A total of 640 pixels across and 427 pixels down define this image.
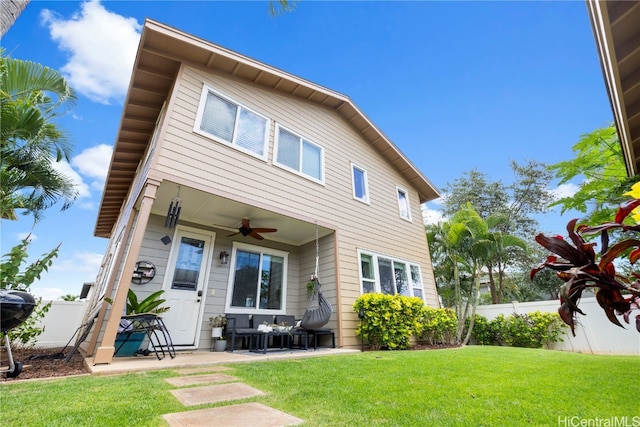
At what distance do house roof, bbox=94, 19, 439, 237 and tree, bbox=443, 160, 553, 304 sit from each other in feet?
25.4

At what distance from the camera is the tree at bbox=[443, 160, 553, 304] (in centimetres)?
1498

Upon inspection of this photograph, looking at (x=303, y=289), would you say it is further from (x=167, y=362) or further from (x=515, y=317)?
(x=515, y=317)

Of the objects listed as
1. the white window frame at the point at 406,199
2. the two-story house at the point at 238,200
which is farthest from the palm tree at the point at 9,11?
the white window frame at the point at 406,199

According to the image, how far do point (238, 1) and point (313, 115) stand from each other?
298 cm

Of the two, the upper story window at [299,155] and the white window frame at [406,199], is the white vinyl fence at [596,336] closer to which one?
the white window frame at [406,199]

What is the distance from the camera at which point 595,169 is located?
11.2 feet

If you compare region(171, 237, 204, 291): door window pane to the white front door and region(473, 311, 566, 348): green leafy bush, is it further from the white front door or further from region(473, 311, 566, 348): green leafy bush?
region(473, 311, 566, 348): green leafy bush

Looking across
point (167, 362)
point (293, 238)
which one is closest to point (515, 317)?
point (293, 238)

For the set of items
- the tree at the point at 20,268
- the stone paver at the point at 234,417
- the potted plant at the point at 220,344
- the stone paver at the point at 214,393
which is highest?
the tree at the point at 20,268

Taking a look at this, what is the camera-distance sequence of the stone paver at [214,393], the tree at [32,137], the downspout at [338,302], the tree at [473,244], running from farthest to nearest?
the tree at [473,244], the downspout at [338,302], the tree at [32,137], the stone paver at [214,393]

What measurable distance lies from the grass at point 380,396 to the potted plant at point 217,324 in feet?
8.11

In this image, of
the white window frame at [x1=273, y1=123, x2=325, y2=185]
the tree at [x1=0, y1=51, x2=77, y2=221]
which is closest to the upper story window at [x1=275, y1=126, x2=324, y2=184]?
the white window frame at [x1=273, y1=123, x2=325, y2=185]

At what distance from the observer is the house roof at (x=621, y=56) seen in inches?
54.9

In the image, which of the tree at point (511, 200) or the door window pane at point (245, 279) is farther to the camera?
the tree at point (511, 200)
